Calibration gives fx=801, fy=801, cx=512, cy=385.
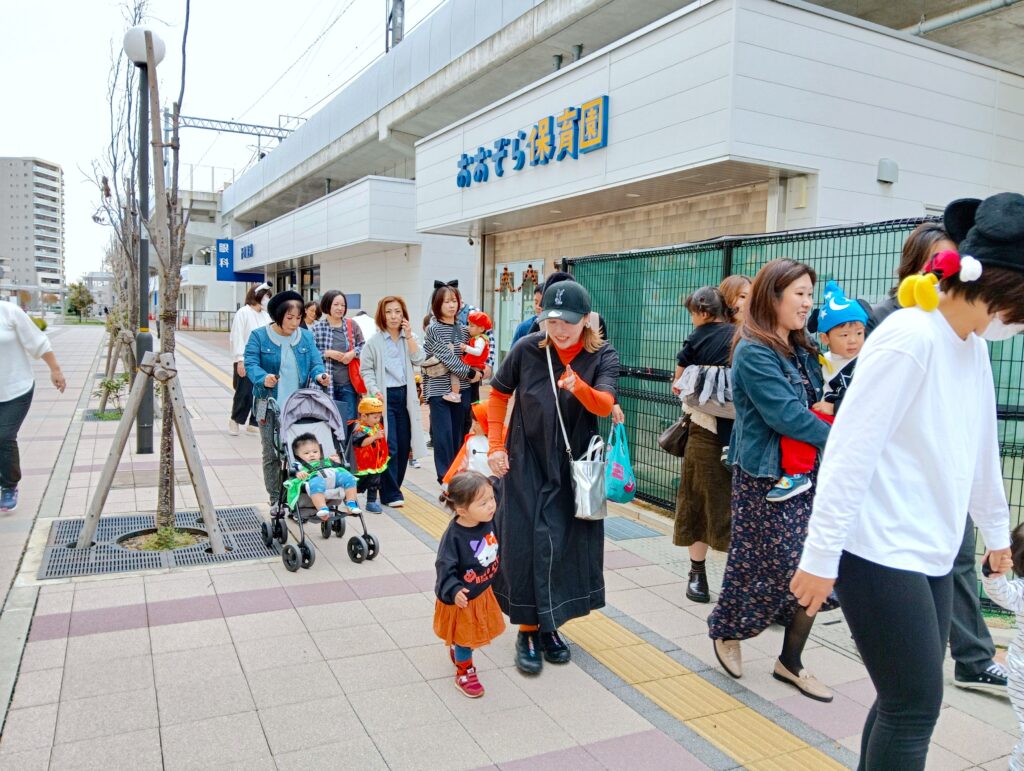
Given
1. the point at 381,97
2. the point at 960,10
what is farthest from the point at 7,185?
the point at 960,10

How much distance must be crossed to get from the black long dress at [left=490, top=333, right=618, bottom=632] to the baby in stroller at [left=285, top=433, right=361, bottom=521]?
175 cm

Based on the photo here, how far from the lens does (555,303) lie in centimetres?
357

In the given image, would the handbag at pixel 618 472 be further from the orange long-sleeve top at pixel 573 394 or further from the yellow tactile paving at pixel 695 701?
the yellow tactile paving at pixel 695 701

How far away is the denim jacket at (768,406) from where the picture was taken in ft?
10.9

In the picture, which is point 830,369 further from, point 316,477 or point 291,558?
point 291,558

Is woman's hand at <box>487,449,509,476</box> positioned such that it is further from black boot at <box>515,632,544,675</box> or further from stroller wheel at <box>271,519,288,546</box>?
stroller wheel at <box>271,519,288,546</box>

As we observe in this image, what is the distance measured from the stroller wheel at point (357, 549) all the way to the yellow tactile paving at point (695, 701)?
1.54m

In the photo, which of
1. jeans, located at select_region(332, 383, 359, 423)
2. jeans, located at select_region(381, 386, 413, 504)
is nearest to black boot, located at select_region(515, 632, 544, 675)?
jeans, located at select_region(381, 386, 413, 504)

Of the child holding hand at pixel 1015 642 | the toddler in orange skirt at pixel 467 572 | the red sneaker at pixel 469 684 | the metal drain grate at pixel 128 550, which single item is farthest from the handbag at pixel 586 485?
the metal drain grate at pixel 128 550

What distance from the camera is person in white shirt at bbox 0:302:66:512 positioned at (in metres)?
6.02

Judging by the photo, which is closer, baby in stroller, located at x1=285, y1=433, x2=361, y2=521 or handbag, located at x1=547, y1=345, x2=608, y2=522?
handbag, located at x1=547, y1=345, x2=608, y2=522

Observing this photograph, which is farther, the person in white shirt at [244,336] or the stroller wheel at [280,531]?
the person in white shirt at [244,336]

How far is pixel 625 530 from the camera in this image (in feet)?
20.2

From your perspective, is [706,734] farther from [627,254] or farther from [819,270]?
[627,254]
